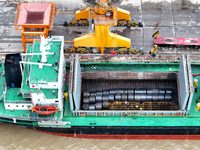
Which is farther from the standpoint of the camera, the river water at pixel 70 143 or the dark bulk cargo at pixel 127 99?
→ the dark bulk cargo at pixel 127 99

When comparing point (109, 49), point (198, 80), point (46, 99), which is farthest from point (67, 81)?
point (198, 80)

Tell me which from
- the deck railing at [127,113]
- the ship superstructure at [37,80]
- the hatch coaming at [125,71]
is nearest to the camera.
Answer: the ship superstructure at [37,80]

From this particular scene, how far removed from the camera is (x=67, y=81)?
5816 cm

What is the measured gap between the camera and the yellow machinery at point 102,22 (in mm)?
58406

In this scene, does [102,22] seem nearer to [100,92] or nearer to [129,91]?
[100,92]

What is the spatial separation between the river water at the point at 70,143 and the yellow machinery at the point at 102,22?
14.7 m

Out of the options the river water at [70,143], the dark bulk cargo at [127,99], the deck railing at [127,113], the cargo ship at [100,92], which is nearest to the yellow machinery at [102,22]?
the cargo ship at [100,92]

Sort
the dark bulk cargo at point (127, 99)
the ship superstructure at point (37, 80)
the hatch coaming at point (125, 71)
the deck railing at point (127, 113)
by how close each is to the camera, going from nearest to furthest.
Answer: the ship superstructure at point (37, 80)
the deck railing at point (127, 113)
the dark bulk cargo at point (127, 99)
the hatch coaming at point (125, 71)

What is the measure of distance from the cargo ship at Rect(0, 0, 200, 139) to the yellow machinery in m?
0.16

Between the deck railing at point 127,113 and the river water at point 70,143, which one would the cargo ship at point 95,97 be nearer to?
the deck railing at point 127,113

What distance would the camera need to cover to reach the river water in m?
55.3

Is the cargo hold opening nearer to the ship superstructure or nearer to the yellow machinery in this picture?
the yellow machinery

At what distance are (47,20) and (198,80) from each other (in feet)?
77.6

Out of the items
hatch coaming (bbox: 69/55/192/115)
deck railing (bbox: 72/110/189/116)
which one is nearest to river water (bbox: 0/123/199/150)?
deck railing (bbox: 72/110/189/116)
